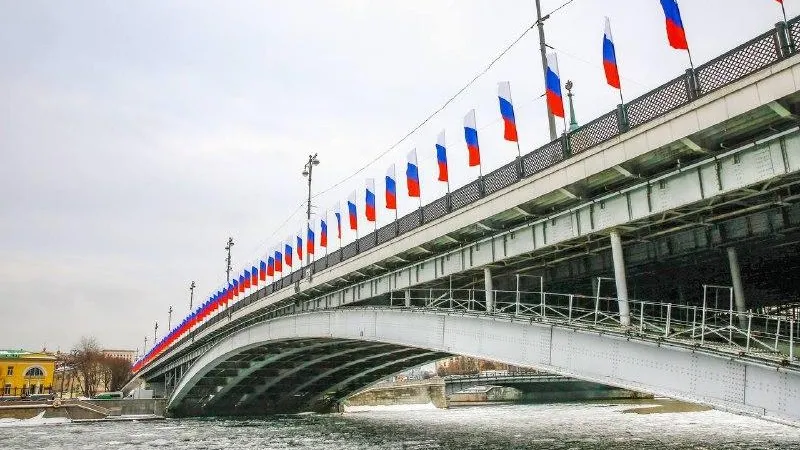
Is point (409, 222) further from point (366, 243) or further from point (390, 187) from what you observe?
point (366, 243)

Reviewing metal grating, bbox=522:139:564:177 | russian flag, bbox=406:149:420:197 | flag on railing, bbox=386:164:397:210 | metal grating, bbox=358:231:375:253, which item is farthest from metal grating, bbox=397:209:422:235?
metal grating, bbox=522:139:564:177

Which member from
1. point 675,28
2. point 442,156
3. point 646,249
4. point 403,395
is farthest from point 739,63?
point 403,395

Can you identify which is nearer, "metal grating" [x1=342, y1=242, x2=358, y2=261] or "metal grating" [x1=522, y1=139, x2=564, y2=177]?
"metal grating" [x1=522, y1=139, x2=564, y2=177]

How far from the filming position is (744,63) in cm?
1370

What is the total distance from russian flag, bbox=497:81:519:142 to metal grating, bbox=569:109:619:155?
343 centimetres

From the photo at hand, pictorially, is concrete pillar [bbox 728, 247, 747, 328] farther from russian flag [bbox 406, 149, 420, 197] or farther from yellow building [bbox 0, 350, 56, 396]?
yellow building [bbox 0, 350, 56, 396]

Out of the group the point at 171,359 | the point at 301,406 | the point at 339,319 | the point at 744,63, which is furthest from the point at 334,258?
the point at 171,359

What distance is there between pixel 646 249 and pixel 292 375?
43.2 meters

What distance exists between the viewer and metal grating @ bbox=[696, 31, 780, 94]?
43.6ft

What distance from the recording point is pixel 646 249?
19.7 meters

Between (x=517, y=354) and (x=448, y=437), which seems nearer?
(x=517, y=354)

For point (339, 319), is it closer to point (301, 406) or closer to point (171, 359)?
point (301, 406)

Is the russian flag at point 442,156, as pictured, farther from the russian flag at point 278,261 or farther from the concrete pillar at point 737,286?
the russian flag at point 278,261

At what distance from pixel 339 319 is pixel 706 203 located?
19.6m
